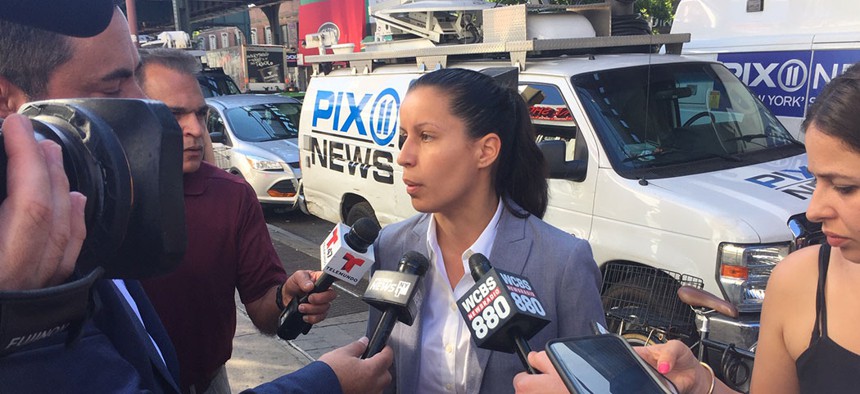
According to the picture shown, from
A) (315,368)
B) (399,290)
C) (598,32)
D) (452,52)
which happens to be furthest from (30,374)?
(598,32)

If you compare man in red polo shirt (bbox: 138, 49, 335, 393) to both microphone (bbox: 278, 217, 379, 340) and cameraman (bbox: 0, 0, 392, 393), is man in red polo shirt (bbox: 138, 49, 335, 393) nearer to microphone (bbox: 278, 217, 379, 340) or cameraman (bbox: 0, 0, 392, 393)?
microphone (bbox: 278, 217, 379, 340)

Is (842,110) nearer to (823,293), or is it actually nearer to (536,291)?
(823,293)

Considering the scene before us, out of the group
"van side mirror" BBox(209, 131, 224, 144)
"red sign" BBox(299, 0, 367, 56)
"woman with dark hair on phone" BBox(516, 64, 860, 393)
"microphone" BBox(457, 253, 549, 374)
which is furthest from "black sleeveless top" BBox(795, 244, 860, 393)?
"red sign" BBox(299, 0, 367, 56)

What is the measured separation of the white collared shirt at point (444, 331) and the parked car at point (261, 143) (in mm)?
7040

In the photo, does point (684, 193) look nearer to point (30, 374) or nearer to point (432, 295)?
point (432, 295)

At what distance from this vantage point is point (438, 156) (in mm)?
2152

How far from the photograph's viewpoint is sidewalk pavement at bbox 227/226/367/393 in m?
4.59

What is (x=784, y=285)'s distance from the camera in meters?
1.83

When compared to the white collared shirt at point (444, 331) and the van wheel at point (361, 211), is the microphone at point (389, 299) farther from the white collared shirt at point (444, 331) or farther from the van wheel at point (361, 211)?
the van wheel at point (361, 211)

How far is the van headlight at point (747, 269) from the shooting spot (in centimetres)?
360

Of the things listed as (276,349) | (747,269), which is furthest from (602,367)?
(276,349)

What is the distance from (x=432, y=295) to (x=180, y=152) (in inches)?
44.7

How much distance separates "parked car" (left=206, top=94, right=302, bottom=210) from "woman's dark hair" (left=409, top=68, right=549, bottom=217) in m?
6.90

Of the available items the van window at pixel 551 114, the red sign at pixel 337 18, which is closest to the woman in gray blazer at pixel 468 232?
the van window at pixel 551 114
